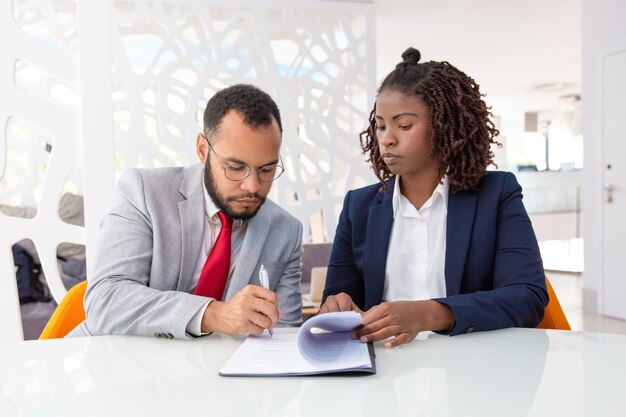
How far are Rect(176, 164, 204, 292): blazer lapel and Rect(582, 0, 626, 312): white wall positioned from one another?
→ 15.2ft

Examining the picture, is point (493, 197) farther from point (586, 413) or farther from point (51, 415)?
point (51, 415)

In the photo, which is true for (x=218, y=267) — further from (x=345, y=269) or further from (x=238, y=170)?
(x=345, y=269)

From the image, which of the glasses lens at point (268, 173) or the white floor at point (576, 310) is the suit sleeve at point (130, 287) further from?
the white floor at point (576, 310)

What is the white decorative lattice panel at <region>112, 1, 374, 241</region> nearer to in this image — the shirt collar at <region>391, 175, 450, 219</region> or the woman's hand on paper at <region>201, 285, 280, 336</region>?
the shirt collar at <region>391, 175, 450, 219</region>

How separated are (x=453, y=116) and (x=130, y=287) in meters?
1.08

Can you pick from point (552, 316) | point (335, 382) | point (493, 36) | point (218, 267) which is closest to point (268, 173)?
point (218, 267)

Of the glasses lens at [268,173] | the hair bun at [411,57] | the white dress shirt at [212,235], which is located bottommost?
the white dress shirt at [212,235]

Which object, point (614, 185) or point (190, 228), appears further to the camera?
point (614, 185)

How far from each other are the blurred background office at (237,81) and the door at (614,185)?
0.5 inches

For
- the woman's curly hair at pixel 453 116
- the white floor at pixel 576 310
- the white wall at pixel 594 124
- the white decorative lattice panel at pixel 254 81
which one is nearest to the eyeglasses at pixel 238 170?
the woman's curly hair at pixel 453 116

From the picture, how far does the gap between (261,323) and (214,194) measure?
542 mm

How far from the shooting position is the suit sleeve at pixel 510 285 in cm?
133

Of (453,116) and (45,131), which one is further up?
(45,131)

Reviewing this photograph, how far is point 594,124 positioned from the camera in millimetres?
5230
